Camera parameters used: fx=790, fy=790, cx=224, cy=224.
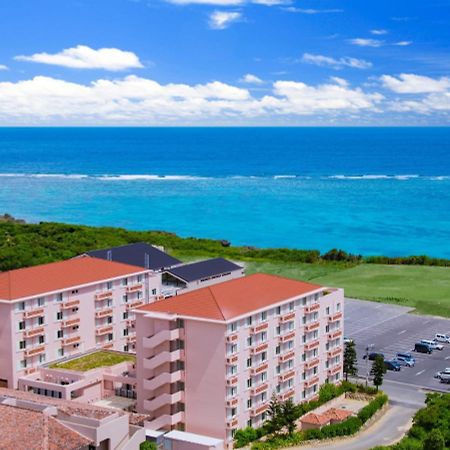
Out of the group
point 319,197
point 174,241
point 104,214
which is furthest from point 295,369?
point 319,197

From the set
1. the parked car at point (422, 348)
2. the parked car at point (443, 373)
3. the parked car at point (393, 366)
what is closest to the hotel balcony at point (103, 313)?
the parked car at point (393, 366)

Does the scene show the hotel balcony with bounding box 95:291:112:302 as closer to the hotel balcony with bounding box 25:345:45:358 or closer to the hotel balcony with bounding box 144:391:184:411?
the hotel balcony with bounding box 25:345:45:358

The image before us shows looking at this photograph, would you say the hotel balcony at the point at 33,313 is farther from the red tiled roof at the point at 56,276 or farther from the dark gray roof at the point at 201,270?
the dark gray roof at the point at 201,270

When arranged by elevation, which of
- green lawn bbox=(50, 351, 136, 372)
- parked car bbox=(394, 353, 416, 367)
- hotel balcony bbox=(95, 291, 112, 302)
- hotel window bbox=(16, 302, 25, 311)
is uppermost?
hotel window bbox=(16, 302, 25, 311)

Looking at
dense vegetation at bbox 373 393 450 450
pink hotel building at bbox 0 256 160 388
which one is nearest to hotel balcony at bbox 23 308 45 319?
pink hotel building at bbox 0 256 160 388

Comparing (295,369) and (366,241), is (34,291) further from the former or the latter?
(366,241)
